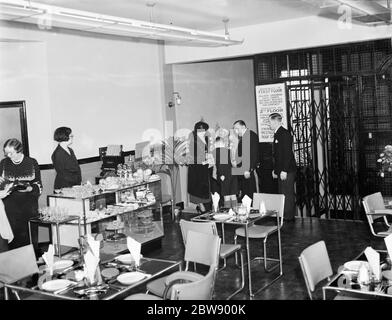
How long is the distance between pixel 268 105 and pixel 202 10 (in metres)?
2.06

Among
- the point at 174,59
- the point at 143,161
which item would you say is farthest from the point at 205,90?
the point at 143,161

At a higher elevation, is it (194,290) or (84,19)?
(84,19)

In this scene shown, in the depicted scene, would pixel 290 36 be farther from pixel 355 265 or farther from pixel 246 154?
pixel 355 265

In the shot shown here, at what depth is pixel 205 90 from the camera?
10.0 metres

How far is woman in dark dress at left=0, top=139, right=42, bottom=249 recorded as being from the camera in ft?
19.9

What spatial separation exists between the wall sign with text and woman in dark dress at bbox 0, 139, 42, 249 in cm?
373

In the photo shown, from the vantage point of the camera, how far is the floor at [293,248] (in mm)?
5129

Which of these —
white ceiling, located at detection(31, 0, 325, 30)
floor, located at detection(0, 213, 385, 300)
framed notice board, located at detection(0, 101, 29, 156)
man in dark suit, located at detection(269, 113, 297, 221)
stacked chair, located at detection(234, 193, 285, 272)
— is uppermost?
white ceiling, located at detection(31, 0, 325, 30)

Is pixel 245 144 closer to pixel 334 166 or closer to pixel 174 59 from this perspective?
pixel 334 166

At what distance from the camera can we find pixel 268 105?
8.40m

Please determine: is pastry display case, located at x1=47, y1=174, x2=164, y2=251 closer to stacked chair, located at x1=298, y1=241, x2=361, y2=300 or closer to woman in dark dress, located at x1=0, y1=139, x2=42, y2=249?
woman in dark dress, located at x1=0, y1=139, x2=42, y2=249

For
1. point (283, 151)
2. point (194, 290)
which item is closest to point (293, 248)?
point (283, 151)

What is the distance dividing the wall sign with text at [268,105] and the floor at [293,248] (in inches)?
56.8

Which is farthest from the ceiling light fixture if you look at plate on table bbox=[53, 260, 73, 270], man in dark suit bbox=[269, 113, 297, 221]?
plate on table bbox=[53, 260, 73, 270]
